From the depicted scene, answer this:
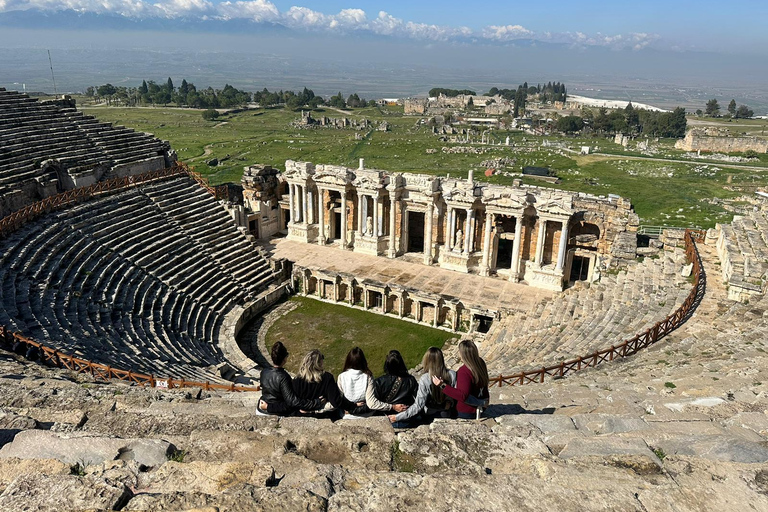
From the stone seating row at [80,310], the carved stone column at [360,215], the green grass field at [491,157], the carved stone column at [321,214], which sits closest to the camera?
the stone seating row at [80,310]

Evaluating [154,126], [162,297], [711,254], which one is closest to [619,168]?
[711,254]

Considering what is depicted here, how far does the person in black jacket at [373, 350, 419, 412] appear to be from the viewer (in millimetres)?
8781

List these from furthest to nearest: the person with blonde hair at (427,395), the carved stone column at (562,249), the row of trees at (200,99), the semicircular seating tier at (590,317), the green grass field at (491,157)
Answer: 1. the row of trees at (200,99)
2. the green grass field at (491,157)
3. the carved stone column at (562,249)
4. the semicircular seating tier at (590,317)
5. the person with blonde hair at (427,395)

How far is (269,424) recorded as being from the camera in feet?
26.1

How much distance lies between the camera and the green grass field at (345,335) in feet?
76.8

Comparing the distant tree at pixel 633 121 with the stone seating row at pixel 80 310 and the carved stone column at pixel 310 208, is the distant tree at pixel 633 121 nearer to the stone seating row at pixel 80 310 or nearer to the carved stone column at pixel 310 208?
the carved stone column at pixel 310 208

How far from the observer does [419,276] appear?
1155 inches

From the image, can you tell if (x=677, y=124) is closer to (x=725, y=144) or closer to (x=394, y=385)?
(x=725, y=144)

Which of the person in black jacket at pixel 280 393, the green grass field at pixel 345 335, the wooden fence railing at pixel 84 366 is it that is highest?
the person in black jacket at pixel 280 393

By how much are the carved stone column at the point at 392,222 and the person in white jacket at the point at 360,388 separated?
22671 mm

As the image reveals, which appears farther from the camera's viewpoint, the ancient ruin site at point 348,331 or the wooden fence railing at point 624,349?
the wooden fence railing at point 624,349

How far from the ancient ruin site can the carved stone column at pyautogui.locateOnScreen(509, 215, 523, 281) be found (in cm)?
8

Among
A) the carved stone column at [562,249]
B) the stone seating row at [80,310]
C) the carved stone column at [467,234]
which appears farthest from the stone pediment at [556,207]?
the stone seating row at [80,310]

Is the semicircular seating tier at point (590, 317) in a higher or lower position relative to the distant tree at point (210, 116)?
lower
